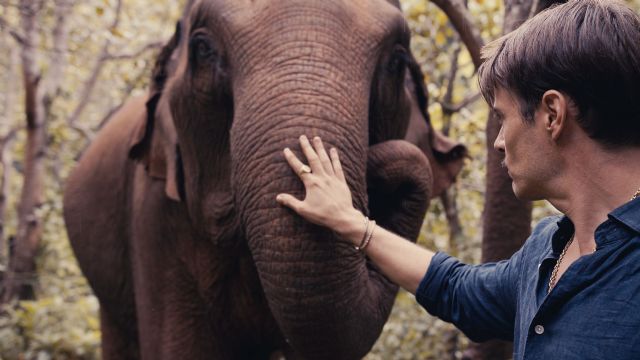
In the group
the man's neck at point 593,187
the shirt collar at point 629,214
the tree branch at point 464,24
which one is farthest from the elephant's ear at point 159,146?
the shirt collar at point 629,214

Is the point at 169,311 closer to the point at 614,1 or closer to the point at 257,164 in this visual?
the point at 257,164

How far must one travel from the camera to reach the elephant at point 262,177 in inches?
109

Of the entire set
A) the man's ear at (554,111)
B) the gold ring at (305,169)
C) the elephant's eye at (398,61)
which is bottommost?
the elephant's eye at (398,61)

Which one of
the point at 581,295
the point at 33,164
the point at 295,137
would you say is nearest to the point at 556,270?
the point at 581,295

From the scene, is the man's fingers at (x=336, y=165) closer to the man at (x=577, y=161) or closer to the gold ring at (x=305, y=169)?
the gold ring at (x=305, y=169)

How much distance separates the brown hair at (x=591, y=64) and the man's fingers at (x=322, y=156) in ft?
2.83

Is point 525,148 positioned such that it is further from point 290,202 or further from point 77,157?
point 77,157

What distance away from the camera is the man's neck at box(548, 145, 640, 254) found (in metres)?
1.80

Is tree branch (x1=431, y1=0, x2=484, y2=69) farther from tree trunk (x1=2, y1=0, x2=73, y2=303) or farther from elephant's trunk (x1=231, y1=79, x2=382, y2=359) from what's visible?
tree trunk (x1=2, y1=0, x2=73, y2=303)

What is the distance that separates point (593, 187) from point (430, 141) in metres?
2.28

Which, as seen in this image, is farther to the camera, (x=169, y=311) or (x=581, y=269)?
(x=169, y=311)

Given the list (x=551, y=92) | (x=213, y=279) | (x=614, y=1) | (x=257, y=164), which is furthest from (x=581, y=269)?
(x=213, y=279)

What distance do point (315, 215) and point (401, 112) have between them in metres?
1.05

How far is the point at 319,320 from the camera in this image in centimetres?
279
